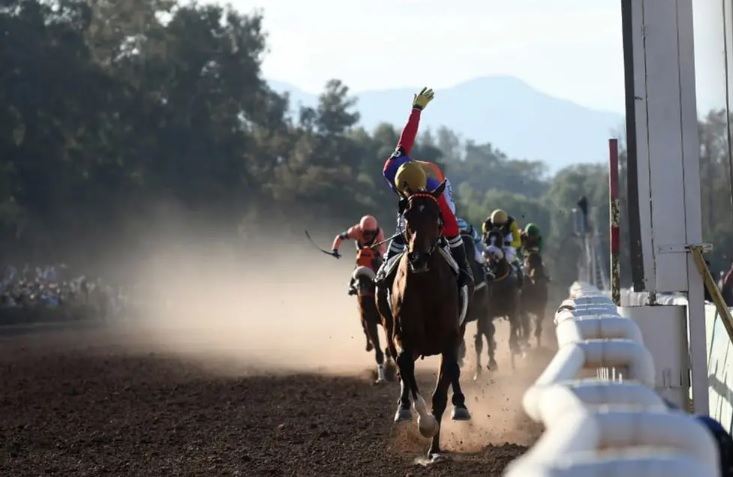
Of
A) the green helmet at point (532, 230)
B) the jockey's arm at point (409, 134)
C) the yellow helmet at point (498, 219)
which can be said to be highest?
the jockey's arm at point (409, 134)

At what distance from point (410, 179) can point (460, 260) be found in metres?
1.15

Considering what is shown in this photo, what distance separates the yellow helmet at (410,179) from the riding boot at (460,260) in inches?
37.1

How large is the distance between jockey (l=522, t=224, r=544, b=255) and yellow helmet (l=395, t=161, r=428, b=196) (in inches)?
619

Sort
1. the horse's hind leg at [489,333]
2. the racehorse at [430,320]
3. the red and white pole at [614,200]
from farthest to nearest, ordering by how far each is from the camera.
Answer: the horse's hind leg at [489,333], the racehorse at [430,320], the red and white pole at [614,200]

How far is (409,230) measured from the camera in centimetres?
1096

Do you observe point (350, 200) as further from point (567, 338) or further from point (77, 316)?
point (567, 338)

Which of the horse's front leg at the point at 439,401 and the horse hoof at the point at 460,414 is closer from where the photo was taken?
the horse's front leg at the point at 439,401

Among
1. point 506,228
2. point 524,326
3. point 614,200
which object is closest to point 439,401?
point 614,200

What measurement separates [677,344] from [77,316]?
4246 centimetres

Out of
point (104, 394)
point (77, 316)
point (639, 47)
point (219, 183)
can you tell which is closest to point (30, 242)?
point (77, 316)

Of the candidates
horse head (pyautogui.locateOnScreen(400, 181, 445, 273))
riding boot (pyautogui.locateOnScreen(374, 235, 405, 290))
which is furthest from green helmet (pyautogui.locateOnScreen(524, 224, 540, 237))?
horse head (pyautogui.locateOnScreen(400, 181, 445, 273))

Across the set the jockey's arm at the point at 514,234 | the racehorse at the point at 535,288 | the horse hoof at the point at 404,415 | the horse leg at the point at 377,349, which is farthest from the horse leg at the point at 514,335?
the horse hoof at the point at 404,415

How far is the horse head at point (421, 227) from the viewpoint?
1078 centimetres

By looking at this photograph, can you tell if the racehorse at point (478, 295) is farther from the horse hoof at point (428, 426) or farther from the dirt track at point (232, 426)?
the horse hoof at point (428, 426)
